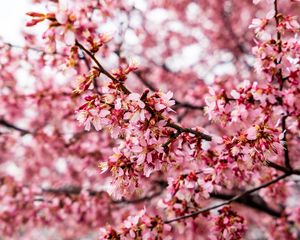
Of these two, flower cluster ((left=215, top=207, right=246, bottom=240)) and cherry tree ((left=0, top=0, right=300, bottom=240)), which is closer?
cherry tree ((left=0, top=0, right=300, bottom=240))

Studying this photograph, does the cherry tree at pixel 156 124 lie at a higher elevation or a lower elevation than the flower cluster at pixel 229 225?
higher

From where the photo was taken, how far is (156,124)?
249 centimetres

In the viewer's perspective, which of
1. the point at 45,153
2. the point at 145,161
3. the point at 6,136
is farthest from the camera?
the point at 45,153

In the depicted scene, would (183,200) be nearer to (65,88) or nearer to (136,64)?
(136,64)

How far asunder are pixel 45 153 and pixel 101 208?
255 cm

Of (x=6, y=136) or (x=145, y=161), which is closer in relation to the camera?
(x=145, y=161)

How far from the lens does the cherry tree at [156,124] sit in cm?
255

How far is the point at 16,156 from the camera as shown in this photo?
9.15 m

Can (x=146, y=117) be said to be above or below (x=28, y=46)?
below

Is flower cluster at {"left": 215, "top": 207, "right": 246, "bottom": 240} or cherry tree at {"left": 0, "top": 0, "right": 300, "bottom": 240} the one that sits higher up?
cherry tree at {"left": 0, "top": 0, "right": 300, "bottom": 240}

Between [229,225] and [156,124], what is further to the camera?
[229,225]

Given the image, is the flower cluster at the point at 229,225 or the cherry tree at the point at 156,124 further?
the flower cluster at the point at 229,225

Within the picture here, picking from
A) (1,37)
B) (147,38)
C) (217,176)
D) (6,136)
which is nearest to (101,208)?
(6,136)

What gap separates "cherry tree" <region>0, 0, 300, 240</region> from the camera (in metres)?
2.55
